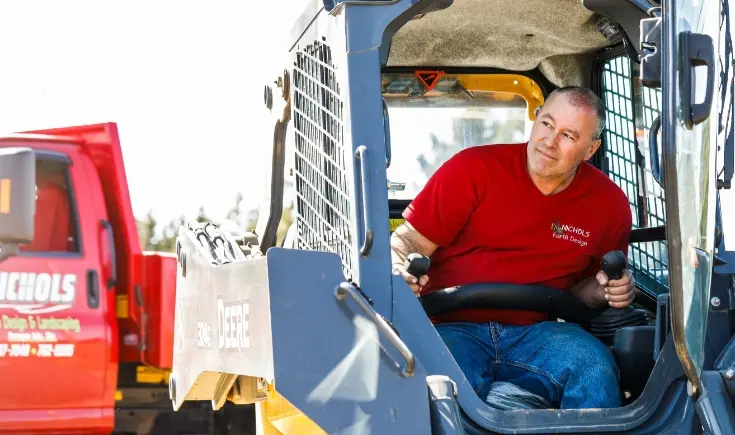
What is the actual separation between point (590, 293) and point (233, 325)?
4.79ft

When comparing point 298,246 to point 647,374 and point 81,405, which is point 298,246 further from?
point 81,405

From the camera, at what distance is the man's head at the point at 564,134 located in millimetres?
4270

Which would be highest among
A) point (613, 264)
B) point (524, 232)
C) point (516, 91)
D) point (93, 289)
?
point (516, 91)

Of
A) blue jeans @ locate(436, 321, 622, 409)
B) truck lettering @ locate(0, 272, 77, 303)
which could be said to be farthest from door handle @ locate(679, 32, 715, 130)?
Answer: truck lettering @ locate(0, 272, 77, 303)

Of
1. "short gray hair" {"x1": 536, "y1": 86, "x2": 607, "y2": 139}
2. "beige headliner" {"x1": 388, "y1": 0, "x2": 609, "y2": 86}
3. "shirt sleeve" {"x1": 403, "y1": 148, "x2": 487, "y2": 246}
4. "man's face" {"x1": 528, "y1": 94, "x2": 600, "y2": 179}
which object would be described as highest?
"beige headliner" {"x1": 388, "y1": 0, "x2": 609, "y2": 86}

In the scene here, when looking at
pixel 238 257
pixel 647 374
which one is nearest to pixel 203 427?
pixel 238 257

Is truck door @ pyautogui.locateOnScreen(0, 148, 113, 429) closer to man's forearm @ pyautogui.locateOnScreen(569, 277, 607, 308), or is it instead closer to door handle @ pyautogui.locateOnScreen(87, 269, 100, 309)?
door handle @ pyautogui.locateOnScreen(87, 269, 100, 309)

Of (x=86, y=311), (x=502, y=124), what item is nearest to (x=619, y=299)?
(x=502, y=124)

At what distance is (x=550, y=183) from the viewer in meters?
4.33

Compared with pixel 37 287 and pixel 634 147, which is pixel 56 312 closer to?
pixel 37 287

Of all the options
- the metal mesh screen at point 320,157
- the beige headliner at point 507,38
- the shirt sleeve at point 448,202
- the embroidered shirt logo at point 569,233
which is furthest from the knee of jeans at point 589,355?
the beige headliner at point 507,38

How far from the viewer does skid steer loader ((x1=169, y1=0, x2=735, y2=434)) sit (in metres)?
3.02

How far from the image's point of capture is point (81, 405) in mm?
7094

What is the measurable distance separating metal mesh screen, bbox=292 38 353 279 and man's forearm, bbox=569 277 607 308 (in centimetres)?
109
